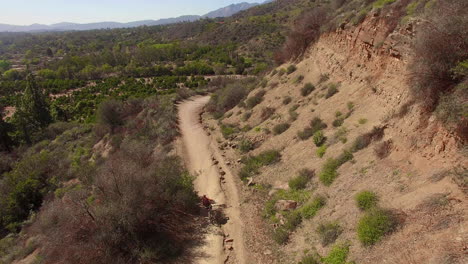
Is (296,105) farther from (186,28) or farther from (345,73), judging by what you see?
(186,28)

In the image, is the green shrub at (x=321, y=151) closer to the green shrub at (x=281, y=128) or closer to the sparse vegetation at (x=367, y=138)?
the sparse vegetation at (x=367, y=138)

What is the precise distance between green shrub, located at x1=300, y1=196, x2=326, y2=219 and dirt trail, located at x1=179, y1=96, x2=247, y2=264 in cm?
290

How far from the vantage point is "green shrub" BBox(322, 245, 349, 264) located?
8735mm

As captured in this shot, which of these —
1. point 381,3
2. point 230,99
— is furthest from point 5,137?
point 381,3

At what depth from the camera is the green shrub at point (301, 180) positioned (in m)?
13.4

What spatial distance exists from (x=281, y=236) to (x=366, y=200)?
11.4 feet

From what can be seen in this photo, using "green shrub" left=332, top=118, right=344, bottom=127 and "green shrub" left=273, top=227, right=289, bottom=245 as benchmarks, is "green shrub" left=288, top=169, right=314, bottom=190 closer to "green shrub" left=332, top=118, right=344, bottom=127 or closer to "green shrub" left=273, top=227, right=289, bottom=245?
"green shrub" left=273, top=227, right=289, bottom=245

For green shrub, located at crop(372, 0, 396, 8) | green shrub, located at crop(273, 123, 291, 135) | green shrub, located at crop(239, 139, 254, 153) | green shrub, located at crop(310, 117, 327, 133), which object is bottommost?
green shrub, located at crop(239, 139, 254, 153)

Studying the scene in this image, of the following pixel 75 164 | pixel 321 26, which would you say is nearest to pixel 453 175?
pixel 321 26

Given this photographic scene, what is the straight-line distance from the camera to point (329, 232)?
32.1 ft

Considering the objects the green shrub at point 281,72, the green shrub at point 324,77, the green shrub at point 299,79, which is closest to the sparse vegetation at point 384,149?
the green shrub at point 324,77


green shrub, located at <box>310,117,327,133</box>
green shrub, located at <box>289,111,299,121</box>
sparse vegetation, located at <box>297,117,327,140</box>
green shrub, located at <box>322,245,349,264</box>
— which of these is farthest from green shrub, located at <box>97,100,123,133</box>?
green shrub, located at <box>322,245,349,264</box>

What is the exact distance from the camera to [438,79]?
9.88 m

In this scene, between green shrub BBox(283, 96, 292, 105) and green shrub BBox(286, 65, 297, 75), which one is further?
green shrub BBox(286, 65, 297, 75)
